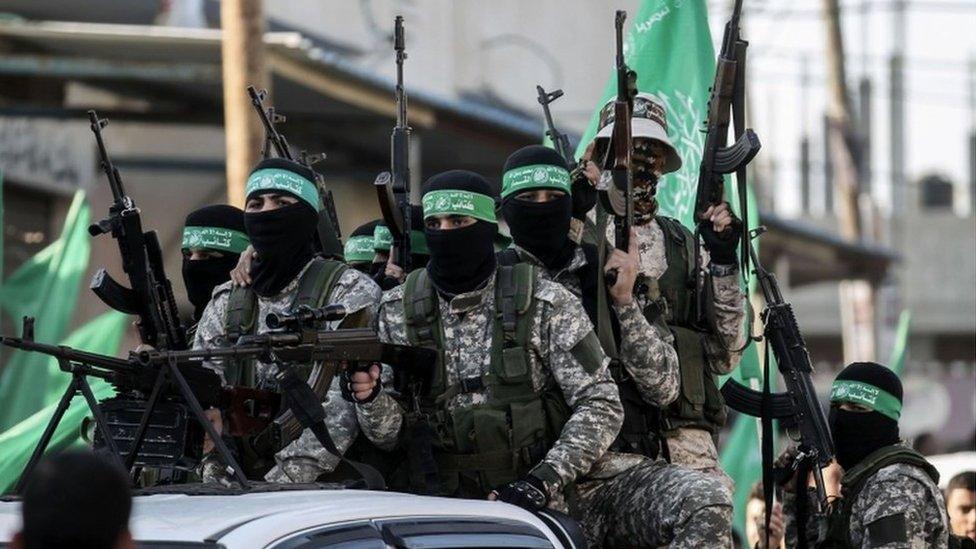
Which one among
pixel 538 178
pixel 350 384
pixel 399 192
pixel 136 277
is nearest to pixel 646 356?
pixel 538 178

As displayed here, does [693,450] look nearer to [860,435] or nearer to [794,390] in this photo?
[794,390]

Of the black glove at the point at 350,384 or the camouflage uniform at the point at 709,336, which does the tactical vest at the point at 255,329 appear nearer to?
the black glove at the point at 350,384

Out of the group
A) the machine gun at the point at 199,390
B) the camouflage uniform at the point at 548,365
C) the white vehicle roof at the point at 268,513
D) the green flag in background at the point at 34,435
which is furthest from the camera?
the green flag in background at the point at 34,435

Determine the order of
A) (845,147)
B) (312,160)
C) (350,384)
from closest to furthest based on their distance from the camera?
(350,384), (312,160), (845,147)

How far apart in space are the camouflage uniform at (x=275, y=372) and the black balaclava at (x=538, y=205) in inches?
19.4

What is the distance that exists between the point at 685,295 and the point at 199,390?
1863 millimetres

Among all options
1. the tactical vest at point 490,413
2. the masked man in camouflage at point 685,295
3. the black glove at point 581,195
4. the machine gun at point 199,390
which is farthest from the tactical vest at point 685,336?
the machine gun at point 199,390

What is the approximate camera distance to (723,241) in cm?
655

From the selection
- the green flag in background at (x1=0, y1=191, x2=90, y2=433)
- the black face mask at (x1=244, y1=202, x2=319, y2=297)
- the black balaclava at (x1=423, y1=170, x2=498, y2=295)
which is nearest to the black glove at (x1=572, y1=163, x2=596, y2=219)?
the black balaclava at (x1=423, y1=170, x2=498, y2=295)

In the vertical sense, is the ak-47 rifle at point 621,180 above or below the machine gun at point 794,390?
above

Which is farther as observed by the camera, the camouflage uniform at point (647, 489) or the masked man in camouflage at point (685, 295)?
the masked man in camouflage at point (685, 295)

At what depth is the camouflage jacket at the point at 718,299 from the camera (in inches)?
260

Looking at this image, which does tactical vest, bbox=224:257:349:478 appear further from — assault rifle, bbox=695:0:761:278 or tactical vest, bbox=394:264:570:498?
assault rifle, bbox=695:0:761:278

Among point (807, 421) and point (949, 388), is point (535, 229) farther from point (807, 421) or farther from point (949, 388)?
point (949, 388)
